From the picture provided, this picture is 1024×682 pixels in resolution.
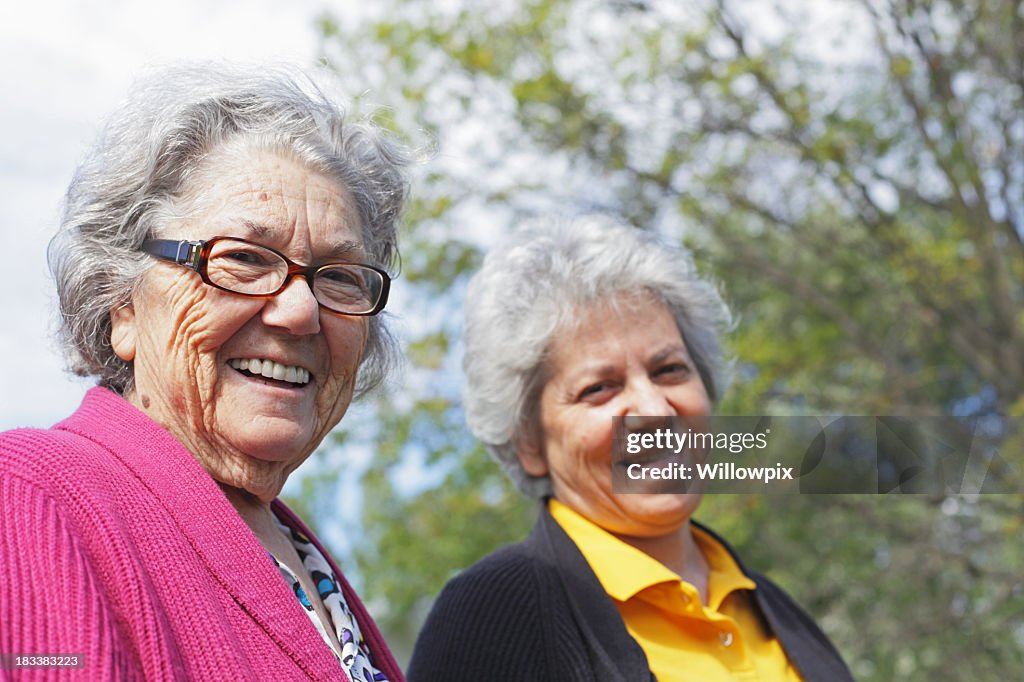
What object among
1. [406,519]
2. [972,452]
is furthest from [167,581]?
[406,519]

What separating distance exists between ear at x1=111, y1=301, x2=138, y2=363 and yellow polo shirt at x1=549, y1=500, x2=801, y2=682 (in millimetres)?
1212

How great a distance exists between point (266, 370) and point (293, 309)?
4.6 inches

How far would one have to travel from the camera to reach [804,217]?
725cm

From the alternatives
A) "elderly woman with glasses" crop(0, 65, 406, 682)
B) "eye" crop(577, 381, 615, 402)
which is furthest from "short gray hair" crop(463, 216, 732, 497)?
"elderly woman with glasses" crop(0, 65, 406, 682)

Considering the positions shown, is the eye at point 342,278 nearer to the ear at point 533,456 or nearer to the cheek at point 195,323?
the cheek at point 195,323

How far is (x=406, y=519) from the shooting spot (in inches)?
322

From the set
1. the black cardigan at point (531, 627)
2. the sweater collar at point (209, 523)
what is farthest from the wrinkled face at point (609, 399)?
the sweater collar at point (209, 523)

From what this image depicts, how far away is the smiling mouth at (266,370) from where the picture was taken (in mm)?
1594

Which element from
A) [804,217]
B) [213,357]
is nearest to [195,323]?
[213,357]

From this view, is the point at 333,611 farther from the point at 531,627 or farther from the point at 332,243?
the point at 332,243

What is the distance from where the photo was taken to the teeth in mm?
1594

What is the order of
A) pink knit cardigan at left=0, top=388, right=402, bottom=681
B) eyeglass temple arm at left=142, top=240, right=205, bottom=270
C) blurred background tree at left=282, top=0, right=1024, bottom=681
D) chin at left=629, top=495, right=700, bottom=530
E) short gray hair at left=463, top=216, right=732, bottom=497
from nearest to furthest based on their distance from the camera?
pink knit cardigan at left=0, top=388, right=402, bottom=681 < eyeglass temple arm at left=142, top=240, right=205, bottom=270 < chin at left=629, top=495, right=700, bottom=530 < short gray hair at left=463, top=216, right=732, bottom=497 < blurred background tree at left=282, top=0, right=1024, bottom=681

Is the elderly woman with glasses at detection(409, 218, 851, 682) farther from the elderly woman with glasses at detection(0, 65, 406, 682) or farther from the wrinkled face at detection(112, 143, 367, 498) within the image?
the wrinkled face at detection(112, 143, 367, 498)

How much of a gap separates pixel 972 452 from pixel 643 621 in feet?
13.1
